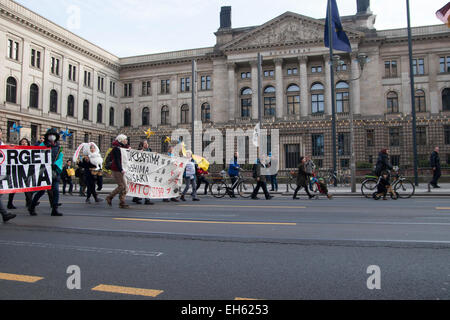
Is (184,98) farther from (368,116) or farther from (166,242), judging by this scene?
(166,242)

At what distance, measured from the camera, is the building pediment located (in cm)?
4769

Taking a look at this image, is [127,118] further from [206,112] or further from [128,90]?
[206,112]

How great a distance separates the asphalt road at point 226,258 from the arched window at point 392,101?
44.2 meters

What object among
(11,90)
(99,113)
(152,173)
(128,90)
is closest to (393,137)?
(152,173)

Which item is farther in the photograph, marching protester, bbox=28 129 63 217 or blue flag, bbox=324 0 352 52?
blue flag, bbox=324 0 352 52

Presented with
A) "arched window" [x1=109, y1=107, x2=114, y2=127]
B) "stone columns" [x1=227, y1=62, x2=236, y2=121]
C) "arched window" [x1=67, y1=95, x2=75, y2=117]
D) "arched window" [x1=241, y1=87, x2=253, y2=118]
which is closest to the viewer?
"arched window" [x1=67, y1=95, x2=75, y2=117]

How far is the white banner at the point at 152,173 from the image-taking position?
11.5 meters

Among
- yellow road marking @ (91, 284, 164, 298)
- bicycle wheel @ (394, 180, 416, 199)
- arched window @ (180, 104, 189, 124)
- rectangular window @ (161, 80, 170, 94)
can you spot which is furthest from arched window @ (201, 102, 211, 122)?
yellow road marking @ (91, 284, 164, 298)

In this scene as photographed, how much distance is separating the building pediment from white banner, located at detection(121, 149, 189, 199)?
39.6 m

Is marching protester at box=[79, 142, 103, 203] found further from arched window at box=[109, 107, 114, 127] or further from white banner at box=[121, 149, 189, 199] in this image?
arched window at box=[109, 107, 114, 127]

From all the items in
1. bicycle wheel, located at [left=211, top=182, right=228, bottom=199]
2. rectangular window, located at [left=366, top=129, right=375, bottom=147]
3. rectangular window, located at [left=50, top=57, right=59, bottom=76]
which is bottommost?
bicycle wheel, located at [left=211, top=182, right=228, bottom=199]

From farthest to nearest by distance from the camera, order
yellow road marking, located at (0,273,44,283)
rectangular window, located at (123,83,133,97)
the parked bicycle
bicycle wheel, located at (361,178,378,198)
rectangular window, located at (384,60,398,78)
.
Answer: rectangular window, located at (123,83,133,97)
rectangular window, located at (384,60,398,78)
bicycle wheel, located at (361,178,378,198)
the parked bicycle
yellow road marking, located at (0,273,44,283)
